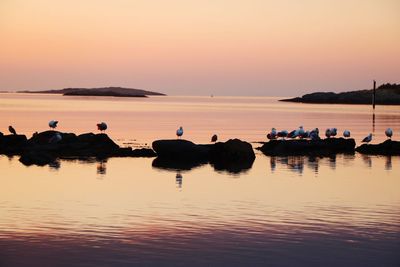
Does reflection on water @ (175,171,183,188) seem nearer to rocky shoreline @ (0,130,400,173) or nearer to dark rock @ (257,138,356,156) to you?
rocky shoreline @ (0,130,400,173)

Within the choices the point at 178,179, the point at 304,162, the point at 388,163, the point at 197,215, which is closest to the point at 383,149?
the point at 388,163

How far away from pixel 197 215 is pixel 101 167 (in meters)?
13.2

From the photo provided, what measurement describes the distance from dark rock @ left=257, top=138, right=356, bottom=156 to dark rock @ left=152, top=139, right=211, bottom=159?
5545 millimetres

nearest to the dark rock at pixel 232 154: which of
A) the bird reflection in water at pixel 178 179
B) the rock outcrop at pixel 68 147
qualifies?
the rock outcrop at pixel 68 147

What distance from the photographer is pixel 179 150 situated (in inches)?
1435

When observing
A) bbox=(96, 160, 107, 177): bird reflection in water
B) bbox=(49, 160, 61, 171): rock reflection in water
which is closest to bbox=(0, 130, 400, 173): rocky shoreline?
bbox=(49, 160, 61, 171): rock reflection in water

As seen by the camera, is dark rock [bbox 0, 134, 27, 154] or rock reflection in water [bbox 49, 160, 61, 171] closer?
rock reflection in water [bbox 49, 160, 61, 171]

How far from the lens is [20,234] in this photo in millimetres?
17672

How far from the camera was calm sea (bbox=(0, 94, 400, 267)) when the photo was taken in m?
15.8

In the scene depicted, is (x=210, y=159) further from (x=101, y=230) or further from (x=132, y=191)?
(x=101, y=230)

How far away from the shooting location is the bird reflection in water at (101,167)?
31142mm

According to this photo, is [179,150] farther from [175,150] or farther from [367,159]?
[367,159]

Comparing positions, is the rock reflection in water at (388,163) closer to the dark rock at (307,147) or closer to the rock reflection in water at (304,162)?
the rock reflection in water at (304,162)

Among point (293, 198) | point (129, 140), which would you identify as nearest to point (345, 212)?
point (293, 198)
